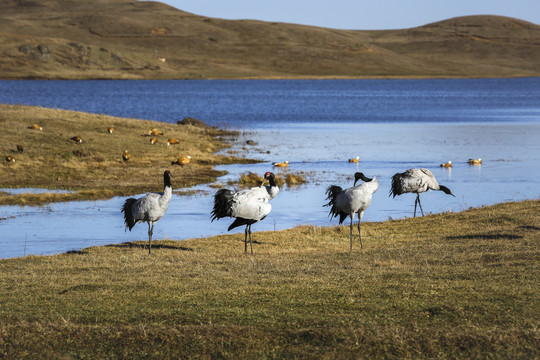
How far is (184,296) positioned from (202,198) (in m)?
19.6

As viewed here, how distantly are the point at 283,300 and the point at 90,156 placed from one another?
98.4 feet

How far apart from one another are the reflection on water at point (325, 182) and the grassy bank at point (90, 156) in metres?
1.76

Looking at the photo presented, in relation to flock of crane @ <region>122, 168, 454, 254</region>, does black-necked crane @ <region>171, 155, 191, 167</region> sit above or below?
below

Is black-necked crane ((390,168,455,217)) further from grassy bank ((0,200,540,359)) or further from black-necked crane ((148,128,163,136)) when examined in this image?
black-necked crane ((148,128,163,136))

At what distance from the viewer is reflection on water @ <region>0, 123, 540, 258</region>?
2698 cm

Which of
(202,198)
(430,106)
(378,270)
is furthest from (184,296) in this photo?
(430,106)

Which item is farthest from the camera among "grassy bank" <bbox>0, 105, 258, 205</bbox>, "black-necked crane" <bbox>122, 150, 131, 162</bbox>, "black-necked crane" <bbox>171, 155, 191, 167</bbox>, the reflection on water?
"black-necked crane" <bbox>171, 155, 191, 167</bbox>

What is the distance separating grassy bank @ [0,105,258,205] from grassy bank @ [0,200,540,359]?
14020 mm

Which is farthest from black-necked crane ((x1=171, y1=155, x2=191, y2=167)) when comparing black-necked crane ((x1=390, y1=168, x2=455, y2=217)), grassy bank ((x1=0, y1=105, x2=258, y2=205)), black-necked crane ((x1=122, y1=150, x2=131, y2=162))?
black-necked crane ((x1=390, y1=168, x2=455, y2=217))

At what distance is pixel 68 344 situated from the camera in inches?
443

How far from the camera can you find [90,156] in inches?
1652

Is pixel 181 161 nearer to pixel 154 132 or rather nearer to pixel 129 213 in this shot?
pixel 154 132

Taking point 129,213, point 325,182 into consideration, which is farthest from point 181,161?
point 129,213

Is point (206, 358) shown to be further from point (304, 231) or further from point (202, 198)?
point (202, 198)
